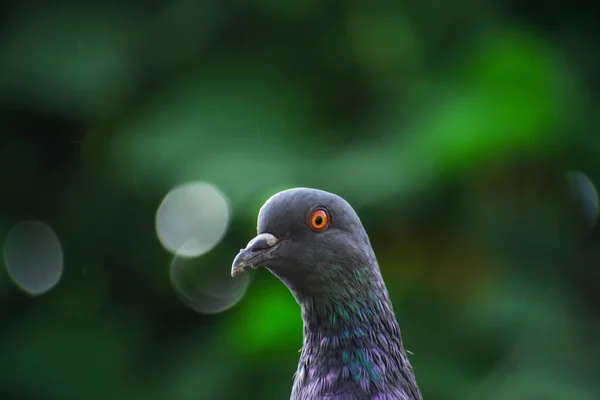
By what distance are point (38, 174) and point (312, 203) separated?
14.5 feet

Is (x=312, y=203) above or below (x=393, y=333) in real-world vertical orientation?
above

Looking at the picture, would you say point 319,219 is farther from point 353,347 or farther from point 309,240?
point 353,347

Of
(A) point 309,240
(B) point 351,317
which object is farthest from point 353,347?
(A) point 309,240

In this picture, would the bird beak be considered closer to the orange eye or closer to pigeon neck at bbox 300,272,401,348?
the orange eye

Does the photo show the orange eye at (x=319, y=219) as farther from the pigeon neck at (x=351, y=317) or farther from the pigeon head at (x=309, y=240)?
the pigeon neck at (x=351, y=317)

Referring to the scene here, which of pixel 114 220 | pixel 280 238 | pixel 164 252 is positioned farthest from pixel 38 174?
pixel 280 238

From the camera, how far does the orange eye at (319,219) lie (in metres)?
2.36

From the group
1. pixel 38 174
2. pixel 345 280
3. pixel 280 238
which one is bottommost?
pixel 345 280

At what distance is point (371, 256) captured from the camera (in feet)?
8.05

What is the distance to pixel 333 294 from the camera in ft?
7.84

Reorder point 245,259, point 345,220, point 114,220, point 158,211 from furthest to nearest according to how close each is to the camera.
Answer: point 114,220 < point 158,211 < point 345,220 < point 245,259

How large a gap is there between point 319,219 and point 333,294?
238 mm

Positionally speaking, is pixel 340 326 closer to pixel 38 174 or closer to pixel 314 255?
pixel 314 255

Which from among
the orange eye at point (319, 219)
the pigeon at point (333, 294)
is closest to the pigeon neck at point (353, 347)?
the pigeon at point (333, 294)
